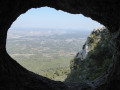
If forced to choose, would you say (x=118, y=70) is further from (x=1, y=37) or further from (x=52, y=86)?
(x=1, y=37)

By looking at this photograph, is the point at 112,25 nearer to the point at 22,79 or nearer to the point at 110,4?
the point at 110,4

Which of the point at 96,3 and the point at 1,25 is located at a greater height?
the point at 96,3

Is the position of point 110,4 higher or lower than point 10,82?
higher

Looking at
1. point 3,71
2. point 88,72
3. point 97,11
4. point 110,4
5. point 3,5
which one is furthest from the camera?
point 88,72

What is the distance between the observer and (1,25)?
12.3 metres

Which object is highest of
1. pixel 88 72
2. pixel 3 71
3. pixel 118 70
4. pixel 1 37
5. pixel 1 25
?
pixel 1 25

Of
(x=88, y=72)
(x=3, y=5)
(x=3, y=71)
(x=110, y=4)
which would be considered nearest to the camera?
Result: (x=3, y=5)

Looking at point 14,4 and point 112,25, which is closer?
point 14,4

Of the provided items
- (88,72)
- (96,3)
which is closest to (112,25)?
(96,3)

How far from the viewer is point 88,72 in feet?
93.8

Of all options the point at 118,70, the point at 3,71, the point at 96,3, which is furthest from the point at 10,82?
the point at 96,3

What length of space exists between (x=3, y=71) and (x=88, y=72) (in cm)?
1879

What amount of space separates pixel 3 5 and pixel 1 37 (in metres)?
3.23

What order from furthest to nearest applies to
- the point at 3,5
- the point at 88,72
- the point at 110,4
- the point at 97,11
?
the point at 88,72, the point at 97,11, the point at 110,4, the point at 3,5
